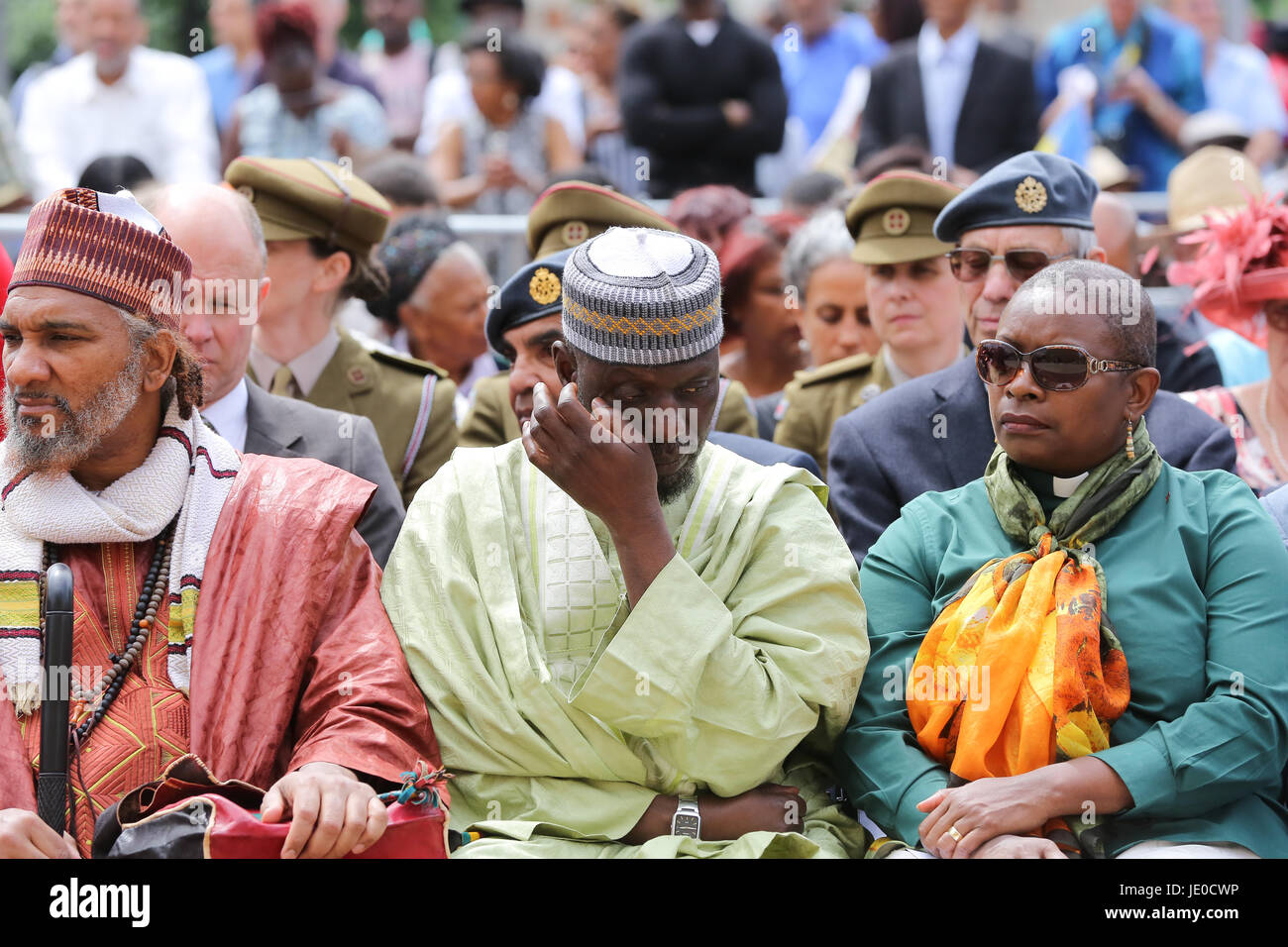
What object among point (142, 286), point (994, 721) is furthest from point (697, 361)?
point (142, 286)

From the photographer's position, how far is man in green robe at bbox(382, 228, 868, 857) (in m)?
3.62

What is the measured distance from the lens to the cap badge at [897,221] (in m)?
Result: 6.09

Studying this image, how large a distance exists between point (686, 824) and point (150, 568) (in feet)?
4.42

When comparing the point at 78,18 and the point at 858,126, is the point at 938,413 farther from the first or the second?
the point at 78,18

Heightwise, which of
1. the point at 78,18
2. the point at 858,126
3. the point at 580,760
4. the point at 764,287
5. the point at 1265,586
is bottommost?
the point at 580,760

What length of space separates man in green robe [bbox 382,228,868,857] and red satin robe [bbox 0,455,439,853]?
5.0 inches

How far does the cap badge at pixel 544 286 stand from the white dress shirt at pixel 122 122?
5.26 metres

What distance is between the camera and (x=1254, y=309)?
5418mm

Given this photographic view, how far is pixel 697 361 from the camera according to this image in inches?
148

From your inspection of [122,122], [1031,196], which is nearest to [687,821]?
[1031,196]

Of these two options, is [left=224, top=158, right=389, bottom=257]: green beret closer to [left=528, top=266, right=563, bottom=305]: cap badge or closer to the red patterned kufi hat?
[left=528, top=266, right=563, bottom=305]: cap badge

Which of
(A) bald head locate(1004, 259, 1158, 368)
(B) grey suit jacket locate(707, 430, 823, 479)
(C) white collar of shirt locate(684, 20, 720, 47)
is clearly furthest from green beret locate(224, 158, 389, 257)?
(C) white collar of shirt locate(684, 20, 720, 47)

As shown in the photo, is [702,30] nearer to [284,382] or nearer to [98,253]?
[284,382]
